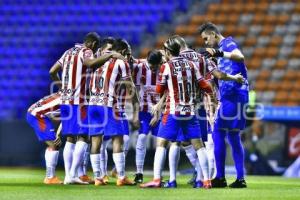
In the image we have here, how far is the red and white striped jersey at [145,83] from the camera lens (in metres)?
12.7

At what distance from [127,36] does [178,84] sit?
44.6ft

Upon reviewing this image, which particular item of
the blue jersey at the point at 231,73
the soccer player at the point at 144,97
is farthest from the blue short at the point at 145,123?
the blue jersey at the point at 231,73

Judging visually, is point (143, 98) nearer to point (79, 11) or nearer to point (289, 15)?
point (289, 15)

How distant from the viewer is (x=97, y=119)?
36.9 feet

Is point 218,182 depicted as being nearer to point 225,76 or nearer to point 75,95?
point 225,76

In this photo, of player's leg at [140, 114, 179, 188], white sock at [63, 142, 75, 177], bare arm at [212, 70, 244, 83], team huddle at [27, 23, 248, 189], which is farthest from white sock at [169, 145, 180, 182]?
white sock at [63, 142, 75, 177]

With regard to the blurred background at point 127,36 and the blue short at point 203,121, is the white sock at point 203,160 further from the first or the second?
the blurred background at point 127,36

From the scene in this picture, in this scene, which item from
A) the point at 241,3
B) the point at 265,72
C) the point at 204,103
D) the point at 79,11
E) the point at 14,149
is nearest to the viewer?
the point at 204,103

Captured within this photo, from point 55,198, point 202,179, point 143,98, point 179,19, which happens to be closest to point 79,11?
point 179,19

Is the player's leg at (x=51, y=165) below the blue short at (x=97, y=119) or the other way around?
below

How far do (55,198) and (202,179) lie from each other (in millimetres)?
2952

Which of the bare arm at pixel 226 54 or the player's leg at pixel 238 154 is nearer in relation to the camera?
the bare arm at pixel 226 54

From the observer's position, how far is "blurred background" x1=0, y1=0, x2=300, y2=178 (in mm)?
20219

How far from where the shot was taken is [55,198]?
29.4ft
